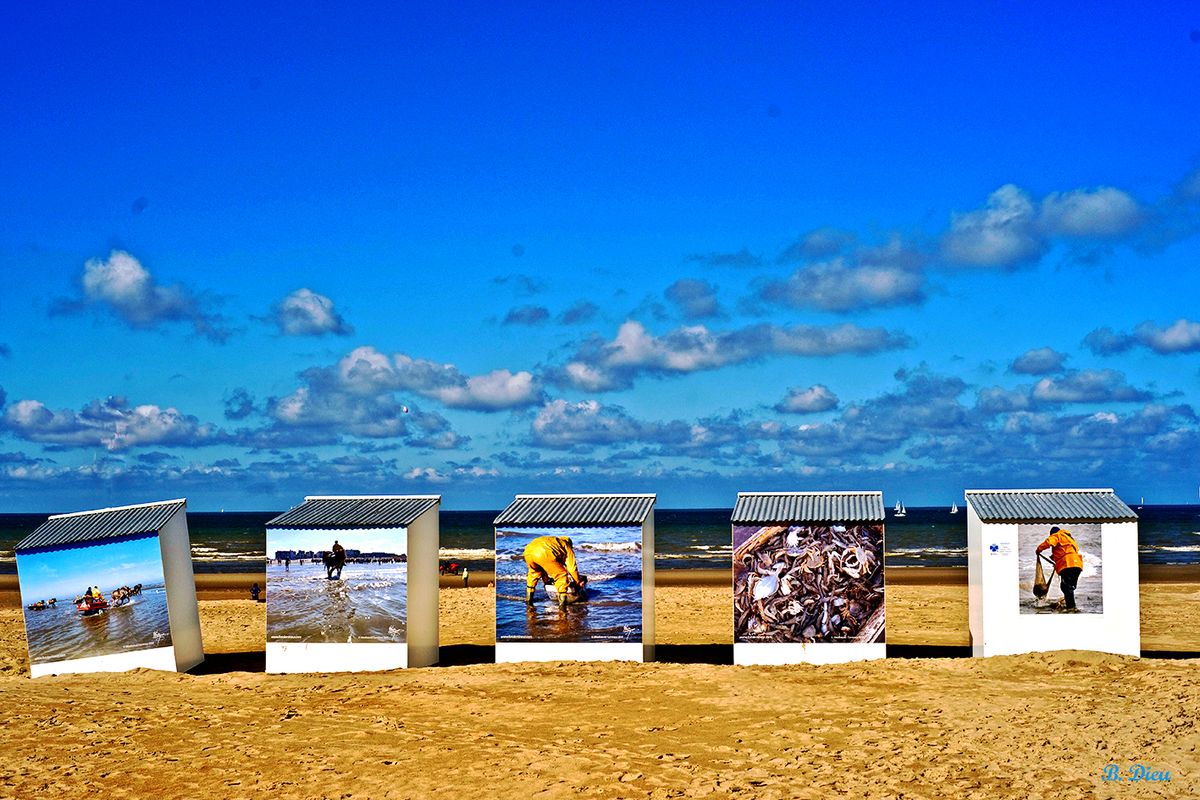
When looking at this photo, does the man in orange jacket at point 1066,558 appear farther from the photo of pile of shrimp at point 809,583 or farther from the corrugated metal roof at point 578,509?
the corrugated metal roof at point 578,509

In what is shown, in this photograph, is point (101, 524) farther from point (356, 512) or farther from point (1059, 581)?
point (1059, 581)

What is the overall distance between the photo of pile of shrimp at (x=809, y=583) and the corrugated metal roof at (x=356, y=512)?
5.80m

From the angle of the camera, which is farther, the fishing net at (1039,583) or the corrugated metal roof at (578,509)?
the corrugated metal roof at (578,509)

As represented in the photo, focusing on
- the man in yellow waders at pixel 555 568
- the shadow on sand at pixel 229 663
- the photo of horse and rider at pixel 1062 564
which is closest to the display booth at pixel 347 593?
the shadow on sand at pixel 229 663

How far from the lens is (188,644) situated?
68.5 feet

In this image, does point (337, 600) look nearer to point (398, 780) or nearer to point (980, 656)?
point (398, 780)

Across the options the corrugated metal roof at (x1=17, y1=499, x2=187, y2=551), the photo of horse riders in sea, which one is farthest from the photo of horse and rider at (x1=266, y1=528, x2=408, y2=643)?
the corrugated metal roof at (x1=17, y1=499, x2=187, y2=551)

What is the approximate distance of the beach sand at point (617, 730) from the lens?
13.7m

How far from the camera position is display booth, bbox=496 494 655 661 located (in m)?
19.7

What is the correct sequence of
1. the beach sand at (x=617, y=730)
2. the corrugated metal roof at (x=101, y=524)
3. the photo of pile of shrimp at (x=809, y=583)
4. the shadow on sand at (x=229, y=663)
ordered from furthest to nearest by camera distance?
1. the shadow on sand at (x=229, y=663)
2. the corrugated metal roof at (x=101, y=524)
3. the photo of pile of shrimp at (x=809, y=583)
4. the beach sand at (x=617, y=730)

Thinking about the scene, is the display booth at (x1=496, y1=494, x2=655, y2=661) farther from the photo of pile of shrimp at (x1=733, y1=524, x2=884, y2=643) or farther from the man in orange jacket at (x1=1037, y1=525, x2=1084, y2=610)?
the man in orange jacket at (x1=1037, y1=525, x2=1084, y2=610)

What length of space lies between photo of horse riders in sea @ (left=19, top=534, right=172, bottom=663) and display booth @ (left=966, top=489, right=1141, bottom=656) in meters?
14.6

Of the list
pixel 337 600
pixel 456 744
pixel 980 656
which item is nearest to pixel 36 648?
pixel 337 600

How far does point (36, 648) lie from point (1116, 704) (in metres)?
18.1
